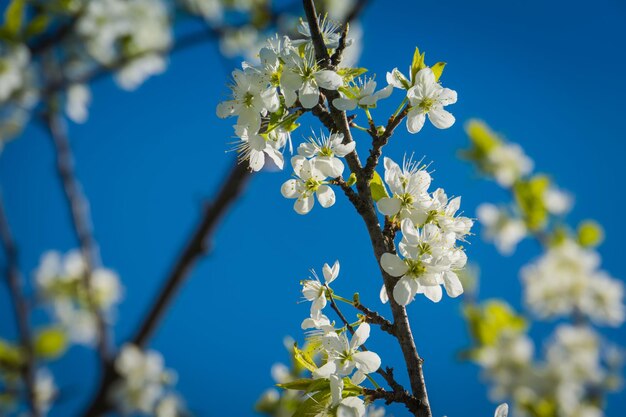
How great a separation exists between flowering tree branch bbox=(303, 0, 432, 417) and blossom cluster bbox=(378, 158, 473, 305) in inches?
1.2

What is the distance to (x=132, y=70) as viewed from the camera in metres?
4.32

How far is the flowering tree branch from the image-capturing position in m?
0.93

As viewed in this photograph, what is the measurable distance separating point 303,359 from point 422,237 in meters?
0.36

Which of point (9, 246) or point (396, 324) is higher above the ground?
point (9, 246)

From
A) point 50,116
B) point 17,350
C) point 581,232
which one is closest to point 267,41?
point 50,116

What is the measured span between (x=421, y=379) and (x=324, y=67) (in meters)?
0.61

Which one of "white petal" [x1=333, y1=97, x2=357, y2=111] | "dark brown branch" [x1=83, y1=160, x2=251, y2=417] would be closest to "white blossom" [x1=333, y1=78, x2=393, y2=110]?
"white petal" [x1=333, y1=97, x2=357, y2=111]

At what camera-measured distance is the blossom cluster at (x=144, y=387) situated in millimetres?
3855

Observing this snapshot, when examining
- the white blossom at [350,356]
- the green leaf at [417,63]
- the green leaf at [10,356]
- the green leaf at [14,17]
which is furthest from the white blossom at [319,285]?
the green leaf at [10,356]

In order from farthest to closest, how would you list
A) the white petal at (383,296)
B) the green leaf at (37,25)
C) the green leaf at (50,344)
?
1. the green leaf at (50,344)
2. the green leaf at (37,25)
3. the white petal at (383,296)

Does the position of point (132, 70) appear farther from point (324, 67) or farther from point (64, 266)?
point (324, 67)

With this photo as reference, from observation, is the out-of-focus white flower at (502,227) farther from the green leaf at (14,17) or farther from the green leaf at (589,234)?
the green leaf at (14,17)

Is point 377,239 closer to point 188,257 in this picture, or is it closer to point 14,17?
point 188,257

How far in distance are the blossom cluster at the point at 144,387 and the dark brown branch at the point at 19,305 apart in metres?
1.06
